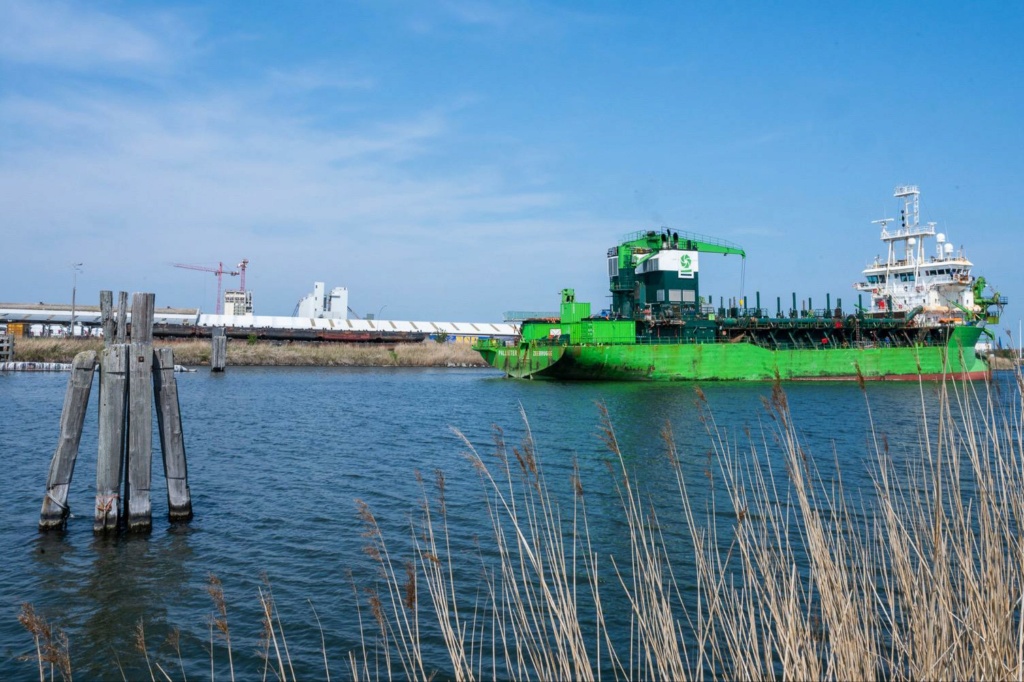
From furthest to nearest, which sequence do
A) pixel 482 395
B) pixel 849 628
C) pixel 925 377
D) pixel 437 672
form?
1. pixel 925 377
2. pixel 482 395
3. pixel 437 672
4. pixel 849 628

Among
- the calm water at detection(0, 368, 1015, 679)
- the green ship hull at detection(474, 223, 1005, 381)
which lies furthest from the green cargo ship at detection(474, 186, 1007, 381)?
the calm water at detection(0, 368, 1015, 679)

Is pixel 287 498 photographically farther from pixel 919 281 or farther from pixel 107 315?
pixel 919 281

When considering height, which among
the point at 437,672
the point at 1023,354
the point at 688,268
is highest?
the point at 688,268

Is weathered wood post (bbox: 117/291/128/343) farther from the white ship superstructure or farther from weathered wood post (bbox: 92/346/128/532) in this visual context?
the white ship superstructure

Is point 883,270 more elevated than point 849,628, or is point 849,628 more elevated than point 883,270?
point 883,270

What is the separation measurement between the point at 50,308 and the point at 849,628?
87.2 meters

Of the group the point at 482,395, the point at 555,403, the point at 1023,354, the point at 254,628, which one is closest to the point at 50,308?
the point at 482,395

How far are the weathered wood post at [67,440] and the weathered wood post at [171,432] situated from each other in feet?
2.69

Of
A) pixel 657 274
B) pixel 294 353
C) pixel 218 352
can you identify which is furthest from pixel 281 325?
pixel 657 274

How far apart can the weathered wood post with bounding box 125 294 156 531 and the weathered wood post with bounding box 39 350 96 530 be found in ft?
1.66

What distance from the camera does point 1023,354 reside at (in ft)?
16.7

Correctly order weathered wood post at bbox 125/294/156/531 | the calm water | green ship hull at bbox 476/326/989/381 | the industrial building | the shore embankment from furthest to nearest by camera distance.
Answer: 1. the industrial building
2. the shore embankment
3. green ship hull at bbox 476/326/989/381
4. weathered wood post at bbox 125/294/156/531
5. the calm water

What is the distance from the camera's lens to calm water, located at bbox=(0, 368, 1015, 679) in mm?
6867

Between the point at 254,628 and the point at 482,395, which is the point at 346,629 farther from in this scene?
the point at 482,395
